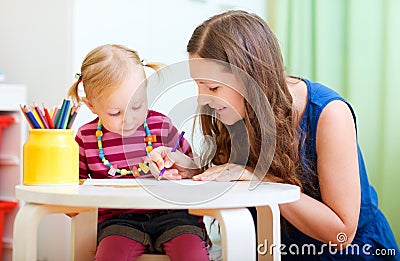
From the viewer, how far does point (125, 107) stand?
1.28 meters

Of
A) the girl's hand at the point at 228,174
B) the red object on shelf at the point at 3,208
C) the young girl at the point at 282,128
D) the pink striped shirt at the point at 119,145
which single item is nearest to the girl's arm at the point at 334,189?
the young girl at the point at 282,128

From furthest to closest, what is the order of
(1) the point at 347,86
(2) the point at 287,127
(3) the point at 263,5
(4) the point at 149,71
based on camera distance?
(3) the point at 263,5, (1) the point at 347,86, (4) the point at 149,71, (2) the point at 287,127

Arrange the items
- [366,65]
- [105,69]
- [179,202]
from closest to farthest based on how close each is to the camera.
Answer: [179,202] < [105,69] < [366,65]

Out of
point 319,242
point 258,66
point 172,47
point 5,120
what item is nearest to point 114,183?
point 258,66

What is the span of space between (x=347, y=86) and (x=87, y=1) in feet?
2.89

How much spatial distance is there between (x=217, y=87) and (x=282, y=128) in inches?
6.2

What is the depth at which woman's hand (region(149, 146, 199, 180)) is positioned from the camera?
3.70 feet

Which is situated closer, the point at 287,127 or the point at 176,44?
the point at 287,127

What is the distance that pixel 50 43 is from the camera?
188 cm

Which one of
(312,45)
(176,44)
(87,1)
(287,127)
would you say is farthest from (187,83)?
(312,45)

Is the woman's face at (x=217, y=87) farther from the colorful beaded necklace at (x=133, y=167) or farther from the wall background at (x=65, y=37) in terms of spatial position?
the wall background at (x=65, y=37)

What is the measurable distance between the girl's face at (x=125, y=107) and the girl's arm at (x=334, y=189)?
1.16ft

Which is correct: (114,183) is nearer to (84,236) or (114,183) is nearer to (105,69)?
(84,236)

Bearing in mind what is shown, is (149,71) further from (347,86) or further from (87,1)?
(347,86)
